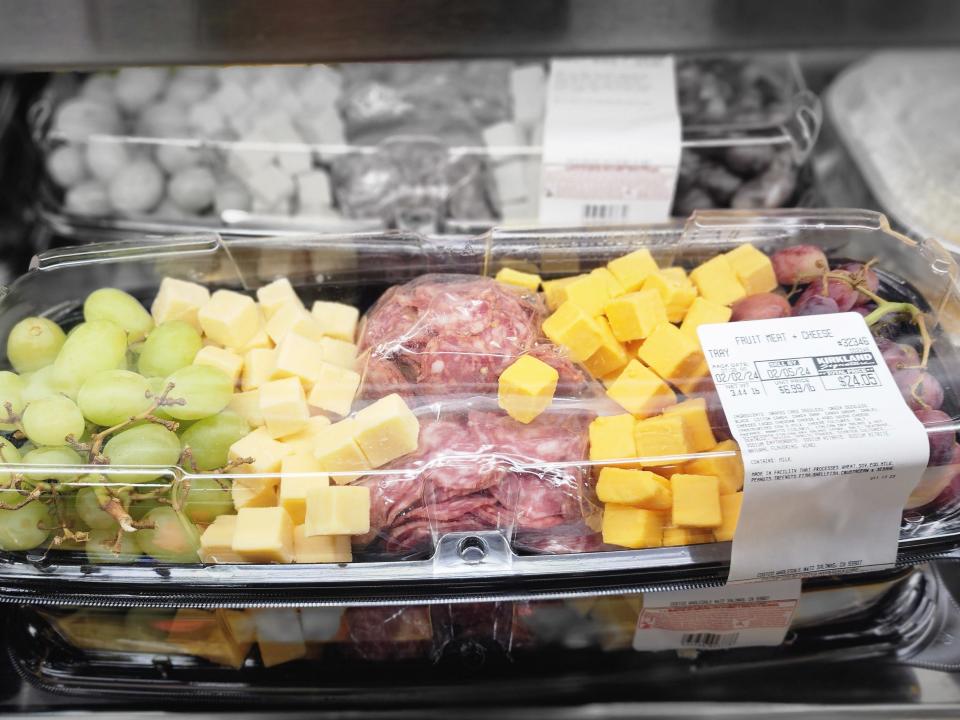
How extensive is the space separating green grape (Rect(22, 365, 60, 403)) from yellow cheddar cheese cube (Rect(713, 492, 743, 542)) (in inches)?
34.4

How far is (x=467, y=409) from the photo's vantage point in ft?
3.49

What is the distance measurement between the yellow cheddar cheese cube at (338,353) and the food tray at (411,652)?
0.37 m

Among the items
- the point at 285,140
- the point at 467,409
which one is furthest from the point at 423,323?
the point at 285,140

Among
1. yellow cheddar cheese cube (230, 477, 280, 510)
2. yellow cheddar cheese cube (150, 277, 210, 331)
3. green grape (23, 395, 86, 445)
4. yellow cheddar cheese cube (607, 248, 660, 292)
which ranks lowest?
yellow cheddar cheese cube (230, 477, 280, 510)

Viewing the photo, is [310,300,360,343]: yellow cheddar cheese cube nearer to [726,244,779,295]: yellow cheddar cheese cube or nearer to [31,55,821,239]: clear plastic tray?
[31,55,821,239]: clear plastic tray

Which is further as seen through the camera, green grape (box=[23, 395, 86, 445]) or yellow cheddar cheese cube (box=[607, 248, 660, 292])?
yellow cheddar cheese cube (box=[607, 248, 660, 292])

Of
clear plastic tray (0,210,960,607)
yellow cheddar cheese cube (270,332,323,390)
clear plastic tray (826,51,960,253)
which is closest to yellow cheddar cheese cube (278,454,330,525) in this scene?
clear plastic tray (0,210,960,607)

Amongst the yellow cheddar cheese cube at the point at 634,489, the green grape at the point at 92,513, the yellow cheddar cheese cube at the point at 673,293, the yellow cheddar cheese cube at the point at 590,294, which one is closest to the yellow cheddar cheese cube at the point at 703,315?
the yellow cheddar cheese cube at the point at 673,293

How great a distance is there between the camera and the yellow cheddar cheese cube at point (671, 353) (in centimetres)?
105

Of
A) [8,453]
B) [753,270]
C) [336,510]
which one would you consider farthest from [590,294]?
[8,453]

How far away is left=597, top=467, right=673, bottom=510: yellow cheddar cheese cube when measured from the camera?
0.97 metres

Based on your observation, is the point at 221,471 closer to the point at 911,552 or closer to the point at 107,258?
the point at 107,258

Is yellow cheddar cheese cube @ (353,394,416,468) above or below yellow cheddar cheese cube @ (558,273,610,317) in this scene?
below

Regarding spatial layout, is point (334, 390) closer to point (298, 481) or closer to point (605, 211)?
point (298, 481)
